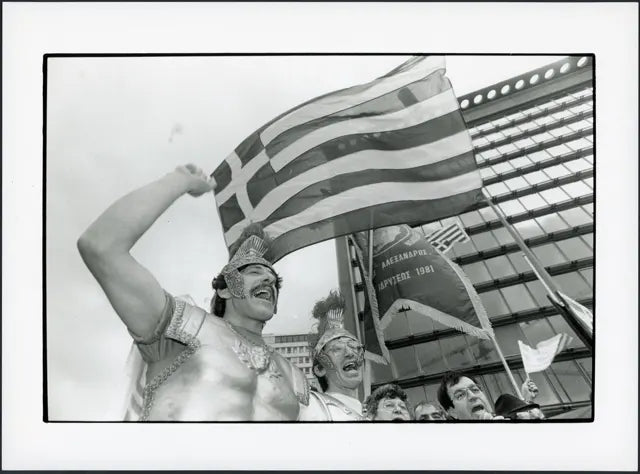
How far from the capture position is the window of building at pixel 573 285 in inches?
262

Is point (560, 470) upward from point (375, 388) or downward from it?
downward

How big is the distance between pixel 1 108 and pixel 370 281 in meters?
3.34

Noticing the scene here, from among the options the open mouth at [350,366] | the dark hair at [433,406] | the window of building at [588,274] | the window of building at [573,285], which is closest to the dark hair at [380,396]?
the dark hair at [433,406]

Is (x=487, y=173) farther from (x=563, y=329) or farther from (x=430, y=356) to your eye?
(x=430, y=356)

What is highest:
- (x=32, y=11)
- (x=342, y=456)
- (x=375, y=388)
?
(x=32, y=11)

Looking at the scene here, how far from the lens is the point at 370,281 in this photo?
6.88 metres

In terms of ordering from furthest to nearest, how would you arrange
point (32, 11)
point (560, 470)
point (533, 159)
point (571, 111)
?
1. point (533, 159)
2. point (571, 111)
3. point (32, 11)
4. point (560, 470)

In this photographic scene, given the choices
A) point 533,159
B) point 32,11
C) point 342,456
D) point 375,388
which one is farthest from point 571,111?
point 32,11

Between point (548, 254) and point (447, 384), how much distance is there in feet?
5.84

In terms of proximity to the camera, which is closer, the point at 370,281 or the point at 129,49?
the point at 129,49

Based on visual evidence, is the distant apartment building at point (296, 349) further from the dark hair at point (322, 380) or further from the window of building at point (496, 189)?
the window of building at point (496, 189)

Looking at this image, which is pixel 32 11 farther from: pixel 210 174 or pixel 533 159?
pixel 533 159

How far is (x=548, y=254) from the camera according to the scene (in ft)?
24.2

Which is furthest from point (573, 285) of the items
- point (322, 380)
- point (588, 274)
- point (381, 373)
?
point (322, 380)
